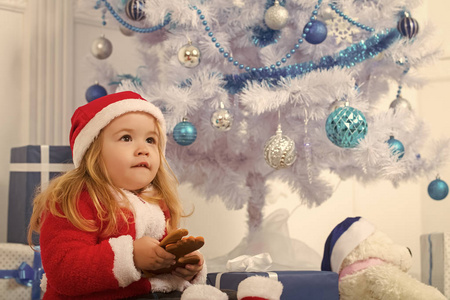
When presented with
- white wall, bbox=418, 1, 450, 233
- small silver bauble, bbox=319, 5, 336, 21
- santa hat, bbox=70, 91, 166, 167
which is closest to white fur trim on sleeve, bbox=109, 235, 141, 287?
santa hat, bbox=70, 91, 166, 167


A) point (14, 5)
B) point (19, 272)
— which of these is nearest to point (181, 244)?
point (19, 272)

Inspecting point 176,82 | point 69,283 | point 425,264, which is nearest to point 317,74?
point 176,82

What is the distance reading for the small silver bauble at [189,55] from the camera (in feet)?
4.58

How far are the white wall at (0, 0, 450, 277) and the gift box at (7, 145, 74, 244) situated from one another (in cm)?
33

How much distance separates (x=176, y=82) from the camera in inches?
59.8

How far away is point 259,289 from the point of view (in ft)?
2.77

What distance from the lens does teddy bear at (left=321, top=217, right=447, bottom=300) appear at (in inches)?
47.8

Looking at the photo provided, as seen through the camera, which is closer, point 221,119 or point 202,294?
point 202,294

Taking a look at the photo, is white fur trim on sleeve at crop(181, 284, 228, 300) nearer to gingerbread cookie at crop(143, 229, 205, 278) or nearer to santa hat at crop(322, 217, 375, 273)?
gingerbread cookie at crop(143, 229, 205, 278)

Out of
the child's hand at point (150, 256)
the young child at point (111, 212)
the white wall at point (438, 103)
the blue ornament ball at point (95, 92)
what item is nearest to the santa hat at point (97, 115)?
the young child at point (111, 212)

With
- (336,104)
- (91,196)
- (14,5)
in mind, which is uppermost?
(14,5)

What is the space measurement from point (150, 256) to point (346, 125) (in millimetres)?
654

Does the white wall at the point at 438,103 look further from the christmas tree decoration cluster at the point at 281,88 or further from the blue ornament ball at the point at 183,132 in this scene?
the blue ornament ball at the point at 183,132

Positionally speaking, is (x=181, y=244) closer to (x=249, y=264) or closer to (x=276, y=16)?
(x=249, y=264)
